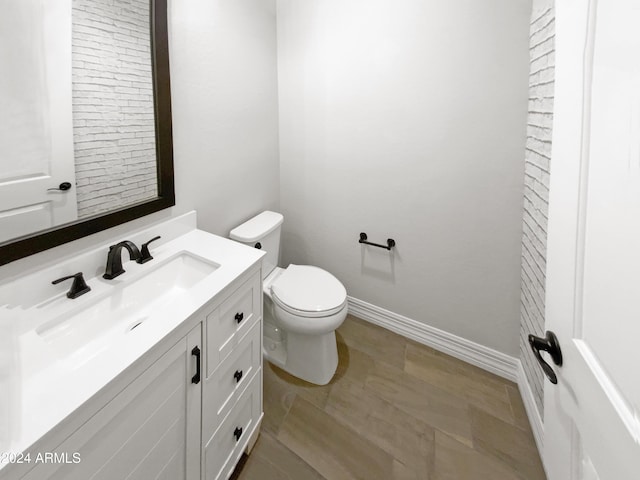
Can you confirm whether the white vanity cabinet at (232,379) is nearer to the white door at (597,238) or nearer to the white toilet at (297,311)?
the white toilet at (297,311)

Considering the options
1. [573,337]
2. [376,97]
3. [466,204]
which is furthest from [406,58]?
[573,337]

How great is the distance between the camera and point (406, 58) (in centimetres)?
167

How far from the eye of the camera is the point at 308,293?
170 centimetres

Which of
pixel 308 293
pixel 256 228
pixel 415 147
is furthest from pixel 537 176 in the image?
pixel 256 228

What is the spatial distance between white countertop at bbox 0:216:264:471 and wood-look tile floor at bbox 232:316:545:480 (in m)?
0.86

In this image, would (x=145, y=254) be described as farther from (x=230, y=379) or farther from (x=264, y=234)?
(x=264, y=234)

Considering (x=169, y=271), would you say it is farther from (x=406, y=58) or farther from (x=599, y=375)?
(x=406, y=58)

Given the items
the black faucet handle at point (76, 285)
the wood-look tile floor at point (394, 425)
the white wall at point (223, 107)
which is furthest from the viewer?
the white wall at point (223, 107)

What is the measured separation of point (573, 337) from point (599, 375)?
0.10 meters

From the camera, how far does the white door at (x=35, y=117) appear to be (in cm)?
86

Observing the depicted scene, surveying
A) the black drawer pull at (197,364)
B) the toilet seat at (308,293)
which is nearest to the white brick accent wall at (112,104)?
the black drawer pull at (197,364)

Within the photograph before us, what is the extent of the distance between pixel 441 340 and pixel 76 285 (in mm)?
1929

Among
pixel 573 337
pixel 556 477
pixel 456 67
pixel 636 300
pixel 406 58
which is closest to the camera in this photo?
pixel 636 300

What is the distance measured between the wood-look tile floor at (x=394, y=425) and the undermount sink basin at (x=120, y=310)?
810 mm
